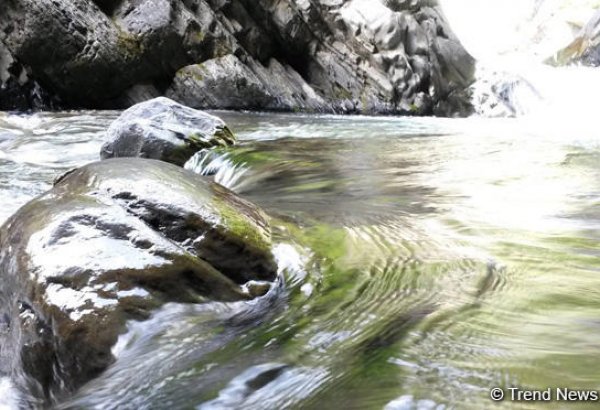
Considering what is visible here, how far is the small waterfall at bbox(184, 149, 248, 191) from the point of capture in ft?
22.8

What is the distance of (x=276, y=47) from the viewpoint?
64.2 ft

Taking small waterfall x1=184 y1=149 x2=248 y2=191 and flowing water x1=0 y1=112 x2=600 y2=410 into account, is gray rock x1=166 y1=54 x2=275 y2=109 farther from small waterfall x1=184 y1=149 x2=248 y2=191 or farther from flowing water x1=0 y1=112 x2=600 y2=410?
flowing water x1=0 y1=112 x2=600 y2=410

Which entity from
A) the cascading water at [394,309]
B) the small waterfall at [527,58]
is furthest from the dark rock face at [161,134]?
the small waterfall at [527,58]

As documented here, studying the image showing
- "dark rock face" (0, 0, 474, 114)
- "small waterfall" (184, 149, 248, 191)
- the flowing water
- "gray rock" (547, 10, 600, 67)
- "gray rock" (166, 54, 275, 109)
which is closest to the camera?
the flowing water

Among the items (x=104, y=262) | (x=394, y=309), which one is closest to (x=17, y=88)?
(x=104, y=262)

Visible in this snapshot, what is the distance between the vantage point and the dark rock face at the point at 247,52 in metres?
14.1

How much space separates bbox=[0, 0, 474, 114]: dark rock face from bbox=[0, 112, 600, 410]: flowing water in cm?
1115

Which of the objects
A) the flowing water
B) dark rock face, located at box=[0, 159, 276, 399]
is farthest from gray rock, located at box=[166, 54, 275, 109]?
dark rock face, located at box=[0, 159, 276, 399]

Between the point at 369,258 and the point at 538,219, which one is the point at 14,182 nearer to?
the point at 369,258

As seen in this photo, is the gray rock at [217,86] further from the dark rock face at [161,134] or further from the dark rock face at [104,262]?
the dark rock face at [104,262]

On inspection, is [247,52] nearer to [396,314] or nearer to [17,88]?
[17,88]

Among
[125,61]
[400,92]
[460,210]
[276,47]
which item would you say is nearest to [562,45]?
[400,92]

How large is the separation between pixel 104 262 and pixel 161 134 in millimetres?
5286

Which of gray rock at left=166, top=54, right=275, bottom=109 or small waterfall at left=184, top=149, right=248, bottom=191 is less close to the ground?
gray rock at left=166, top=54, right=275, bottom=109
